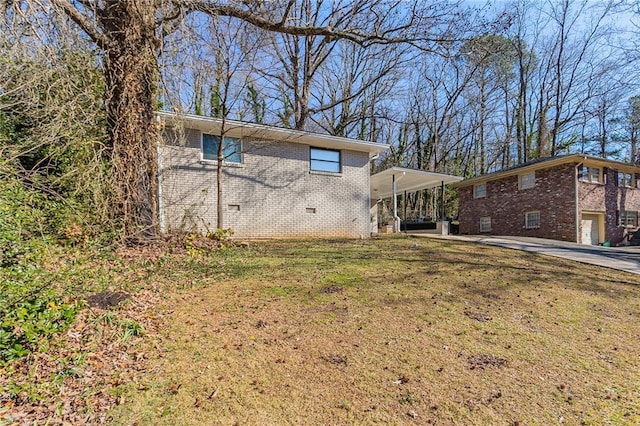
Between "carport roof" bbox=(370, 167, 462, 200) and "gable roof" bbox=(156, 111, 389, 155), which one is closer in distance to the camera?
"gable roof" bbox=(156, 111, 389, 155)

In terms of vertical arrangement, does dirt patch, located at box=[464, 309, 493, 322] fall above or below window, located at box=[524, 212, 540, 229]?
below

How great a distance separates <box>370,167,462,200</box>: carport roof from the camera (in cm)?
1520

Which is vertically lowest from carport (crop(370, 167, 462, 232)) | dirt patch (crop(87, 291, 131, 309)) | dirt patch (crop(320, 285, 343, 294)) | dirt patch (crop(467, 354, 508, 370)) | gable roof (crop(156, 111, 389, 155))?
dirt patch (crop(467, 354, 508, 370))

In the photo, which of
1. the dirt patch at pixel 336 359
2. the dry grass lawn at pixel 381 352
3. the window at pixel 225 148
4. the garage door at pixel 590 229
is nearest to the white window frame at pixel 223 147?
the window at pixel 225 148

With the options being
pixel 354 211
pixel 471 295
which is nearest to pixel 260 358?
pixel 471 295

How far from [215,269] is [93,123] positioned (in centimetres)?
353

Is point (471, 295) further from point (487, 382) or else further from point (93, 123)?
point (93, 123)

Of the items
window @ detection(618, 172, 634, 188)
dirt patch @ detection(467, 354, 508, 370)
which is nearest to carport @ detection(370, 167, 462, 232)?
window @ detection(618, 172, 634, 188)

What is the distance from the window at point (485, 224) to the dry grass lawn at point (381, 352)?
15.5 metres

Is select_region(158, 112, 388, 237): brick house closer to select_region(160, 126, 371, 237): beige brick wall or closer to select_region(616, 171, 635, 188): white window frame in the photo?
select_region(160, 126, 371, 237): beige brick wall

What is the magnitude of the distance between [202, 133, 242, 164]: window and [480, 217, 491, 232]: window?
17.0 meters

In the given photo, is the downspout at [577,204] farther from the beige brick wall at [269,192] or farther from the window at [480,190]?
the beige brick wall at [269,192]

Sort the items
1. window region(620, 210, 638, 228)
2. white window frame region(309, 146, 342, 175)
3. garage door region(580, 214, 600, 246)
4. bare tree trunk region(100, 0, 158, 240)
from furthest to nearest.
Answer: window region(620, 210, 638, 228) < garage door region(580, 214, 600, 246) < white window frame region(309, 146, 342, 175) < bare tree trunk region(100, 0, 158, 240)

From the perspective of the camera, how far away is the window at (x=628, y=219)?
61.4ft
